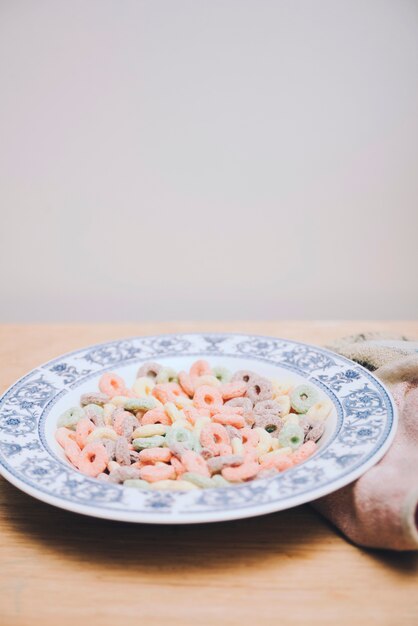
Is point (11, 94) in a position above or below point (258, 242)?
above

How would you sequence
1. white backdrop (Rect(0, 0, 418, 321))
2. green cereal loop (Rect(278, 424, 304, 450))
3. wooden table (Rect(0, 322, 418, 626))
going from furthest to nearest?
white backdrop (Rect(0, 0, 418, 321))
green cereal loop (Rect(278, 424, 304, 450))
wooden table (Rect(0, 322, 418, 626))

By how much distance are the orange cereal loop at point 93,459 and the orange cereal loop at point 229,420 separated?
0.44ft

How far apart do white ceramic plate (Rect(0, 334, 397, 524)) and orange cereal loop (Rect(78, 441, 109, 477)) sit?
0.9 inches

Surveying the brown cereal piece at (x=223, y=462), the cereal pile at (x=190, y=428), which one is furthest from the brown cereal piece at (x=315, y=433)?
the brown cereal piece at (x=223, y=462)

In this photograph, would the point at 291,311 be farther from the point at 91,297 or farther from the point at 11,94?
the point at 11,94

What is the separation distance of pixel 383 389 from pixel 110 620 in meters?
0.39

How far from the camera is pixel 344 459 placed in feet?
1.90

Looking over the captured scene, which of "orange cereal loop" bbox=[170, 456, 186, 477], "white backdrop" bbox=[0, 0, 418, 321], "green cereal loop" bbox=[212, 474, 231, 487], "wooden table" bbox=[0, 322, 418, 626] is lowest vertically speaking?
"wooden table" bbox=[0, 322, 418, 626]

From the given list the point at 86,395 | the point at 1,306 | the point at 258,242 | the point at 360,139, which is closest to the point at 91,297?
the point at 1,306

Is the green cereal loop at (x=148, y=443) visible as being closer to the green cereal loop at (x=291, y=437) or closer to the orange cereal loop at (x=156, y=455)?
the orange cereal loop at (x=156, y=455)

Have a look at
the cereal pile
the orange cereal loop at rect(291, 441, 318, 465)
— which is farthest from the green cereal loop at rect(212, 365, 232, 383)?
the orange cereal loop at rect(291, 441, 318, 465)

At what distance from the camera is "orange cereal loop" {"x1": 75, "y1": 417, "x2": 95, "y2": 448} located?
0.70m

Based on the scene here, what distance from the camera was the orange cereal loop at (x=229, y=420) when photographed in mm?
725

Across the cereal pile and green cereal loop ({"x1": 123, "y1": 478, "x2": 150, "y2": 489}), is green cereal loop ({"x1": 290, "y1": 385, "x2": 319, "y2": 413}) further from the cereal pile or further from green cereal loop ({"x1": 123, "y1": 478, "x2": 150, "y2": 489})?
green cereal loop ({"x1": 123, "y1": 478, "x2": 150, "y2": 489})
